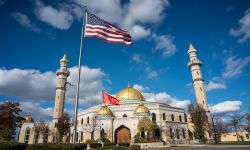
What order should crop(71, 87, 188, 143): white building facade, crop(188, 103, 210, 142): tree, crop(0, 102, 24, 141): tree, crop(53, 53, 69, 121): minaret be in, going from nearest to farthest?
crop(0, 102, 24, 141): tree, crop(71, 87, 188, 143): white building facade, crop(188, 103, 210, 142): tree, crop(53, 53, 69, 121): minaret

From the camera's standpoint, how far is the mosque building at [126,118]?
50.5 meters

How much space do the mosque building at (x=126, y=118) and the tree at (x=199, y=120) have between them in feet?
12.9

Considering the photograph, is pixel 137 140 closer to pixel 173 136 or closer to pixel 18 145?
pixel 173 136

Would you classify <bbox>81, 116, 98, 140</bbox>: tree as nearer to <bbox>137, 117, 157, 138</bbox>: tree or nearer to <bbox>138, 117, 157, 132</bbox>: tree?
<bbox>137, 117, 157, 138</bbox>: tree

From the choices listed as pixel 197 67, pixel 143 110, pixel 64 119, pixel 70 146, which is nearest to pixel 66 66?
pixel 64 119

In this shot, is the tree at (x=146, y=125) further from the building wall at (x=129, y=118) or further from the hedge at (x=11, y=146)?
the hedge at (x=11, y=146)

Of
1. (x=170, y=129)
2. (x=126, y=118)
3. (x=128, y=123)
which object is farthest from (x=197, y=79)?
(x=128, y=123)

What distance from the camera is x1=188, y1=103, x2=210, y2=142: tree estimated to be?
5047 centimetres

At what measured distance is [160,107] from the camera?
193 ft

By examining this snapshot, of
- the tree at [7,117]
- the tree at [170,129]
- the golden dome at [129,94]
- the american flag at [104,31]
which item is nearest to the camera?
the american flag at [104,31]

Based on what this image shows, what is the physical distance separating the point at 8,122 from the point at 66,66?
1128 inches

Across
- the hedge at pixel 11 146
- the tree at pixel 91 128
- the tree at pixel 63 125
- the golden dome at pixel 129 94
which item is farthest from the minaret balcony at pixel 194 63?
the hedge at pixel 11 146

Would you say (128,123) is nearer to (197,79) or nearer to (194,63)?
(197,79)

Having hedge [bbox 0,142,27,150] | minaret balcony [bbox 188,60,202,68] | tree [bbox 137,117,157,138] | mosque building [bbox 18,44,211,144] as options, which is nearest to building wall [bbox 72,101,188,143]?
mosque building [bbox 18,44,211,144]
